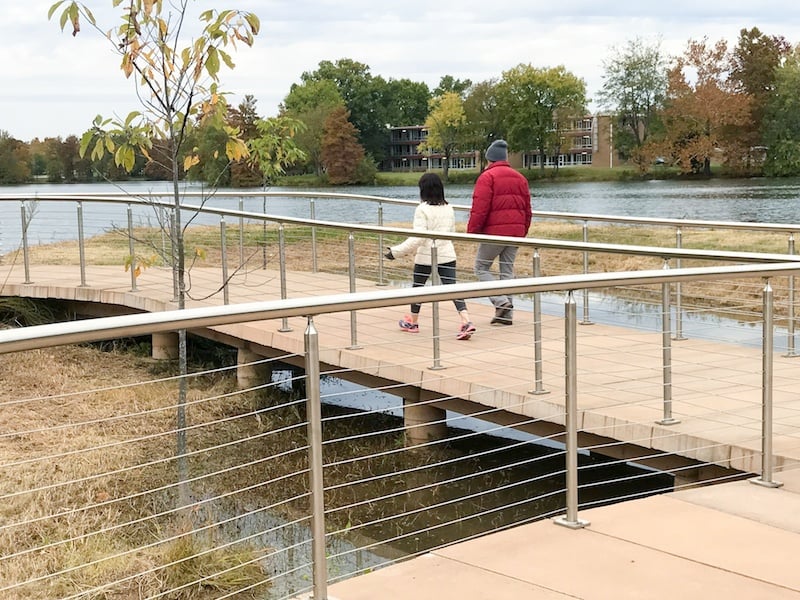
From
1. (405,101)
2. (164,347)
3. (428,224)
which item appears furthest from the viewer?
(405,101)

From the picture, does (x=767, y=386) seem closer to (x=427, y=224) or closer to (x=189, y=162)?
(x=189, y=162)

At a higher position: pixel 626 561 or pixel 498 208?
pixel 498 208

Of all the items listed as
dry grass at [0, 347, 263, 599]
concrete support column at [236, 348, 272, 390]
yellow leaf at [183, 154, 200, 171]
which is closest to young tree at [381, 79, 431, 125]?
concrete support column at [236, 348, 272, 390]

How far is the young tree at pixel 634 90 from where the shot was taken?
7050cm

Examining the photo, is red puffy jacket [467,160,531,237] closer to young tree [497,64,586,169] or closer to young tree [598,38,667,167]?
young tree [598,38,667,167]

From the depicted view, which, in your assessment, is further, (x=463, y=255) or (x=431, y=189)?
(x=463, y=255)

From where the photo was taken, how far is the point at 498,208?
930cm

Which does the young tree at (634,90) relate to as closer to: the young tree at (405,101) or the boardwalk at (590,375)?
the young tree at (405,101)

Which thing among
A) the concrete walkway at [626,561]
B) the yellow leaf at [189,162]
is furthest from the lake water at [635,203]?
the concrete walkway at [626,561]

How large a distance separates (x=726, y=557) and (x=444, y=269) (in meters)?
5.88

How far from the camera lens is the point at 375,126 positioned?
7212 cm

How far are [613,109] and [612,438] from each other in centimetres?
6814

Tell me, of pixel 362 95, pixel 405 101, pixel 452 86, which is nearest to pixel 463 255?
pixel 362 95

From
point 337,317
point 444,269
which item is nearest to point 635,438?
point 444,269
